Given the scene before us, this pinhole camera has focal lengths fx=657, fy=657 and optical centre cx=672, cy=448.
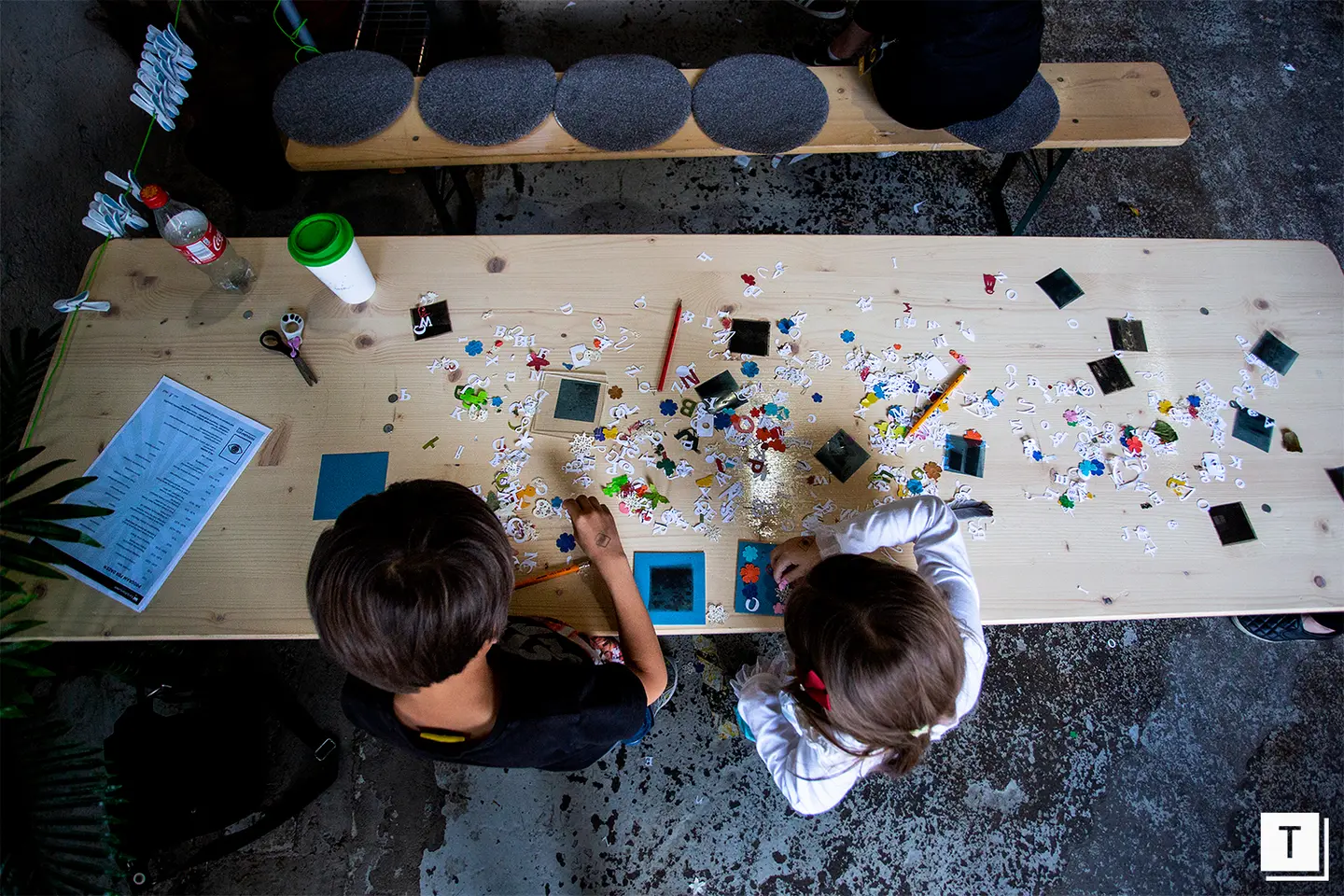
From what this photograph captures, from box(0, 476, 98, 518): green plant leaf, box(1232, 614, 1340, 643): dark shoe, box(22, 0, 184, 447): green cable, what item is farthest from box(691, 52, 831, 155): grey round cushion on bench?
box(1232, 614, 1340, 643): dark shoe

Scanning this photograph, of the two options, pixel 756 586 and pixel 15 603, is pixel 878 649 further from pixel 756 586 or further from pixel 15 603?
pixel 15 603

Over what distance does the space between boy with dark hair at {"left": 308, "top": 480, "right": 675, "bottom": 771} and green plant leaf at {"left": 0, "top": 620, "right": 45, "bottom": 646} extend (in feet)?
1.97

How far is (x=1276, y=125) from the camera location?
9.04 ft

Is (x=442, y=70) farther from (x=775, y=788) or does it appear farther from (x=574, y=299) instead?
(x=775, y=788)

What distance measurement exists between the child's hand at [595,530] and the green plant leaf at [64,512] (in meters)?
0.88

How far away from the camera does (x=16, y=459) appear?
1276 millimetres

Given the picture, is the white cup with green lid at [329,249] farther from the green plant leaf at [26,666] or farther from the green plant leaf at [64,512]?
the green plant leaf at [26,666]

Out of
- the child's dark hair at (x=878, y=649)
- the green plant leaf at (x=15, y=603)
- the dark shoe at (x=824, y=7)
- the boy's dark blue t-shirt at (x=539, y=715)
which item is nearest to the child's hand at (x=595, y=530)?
the boy's dark blue t-shirt at (x=539, y=715)

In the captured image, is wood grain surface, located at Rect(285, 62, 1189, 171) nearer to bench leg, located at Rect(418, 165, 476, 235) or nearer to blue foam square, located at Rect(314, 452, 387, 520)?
bench leg, located at Rect(418, 165, 476, 235)

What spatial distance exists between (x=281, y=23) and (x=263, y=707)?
251 centimetres

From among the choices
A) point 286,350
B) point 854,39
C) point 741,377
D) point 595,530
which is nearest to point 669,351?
→ point 741,377

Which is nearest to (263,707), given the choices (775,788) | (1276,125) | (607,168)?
(775,788)

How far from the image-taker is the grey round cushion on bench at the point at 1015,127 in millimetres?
1949

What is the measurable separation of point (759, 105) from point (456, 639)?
5.55ft
